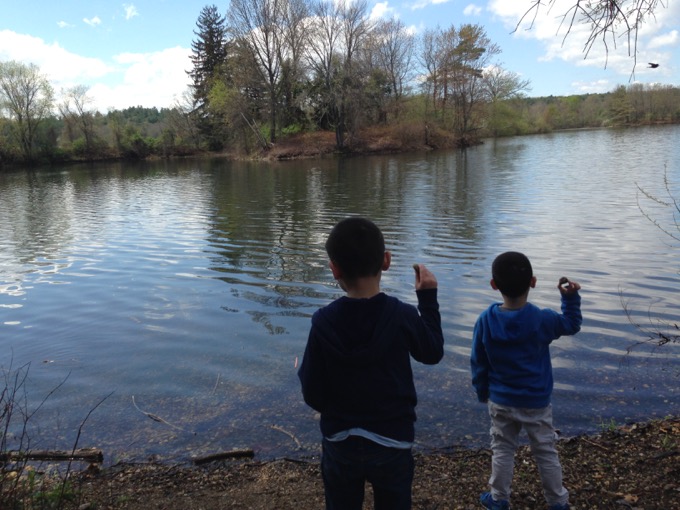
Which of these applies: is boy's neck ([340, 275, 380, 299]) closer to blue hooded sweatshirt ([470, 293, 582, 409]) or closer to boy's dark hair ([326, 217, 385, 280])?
boy's dark hair ([326, 217, 385, 280])

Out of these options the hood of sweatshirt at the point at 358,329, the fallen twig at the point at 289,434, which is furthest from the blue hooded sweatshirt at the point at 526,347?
the fallen twig at the point at 289,434

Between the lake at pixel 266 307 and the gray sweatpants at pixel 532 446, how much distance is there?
1240 mm

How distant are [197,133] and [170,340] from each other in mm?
65501

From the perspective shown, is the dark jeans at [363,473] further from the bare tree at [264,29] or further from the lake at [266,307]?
the bare tree at [264,29]

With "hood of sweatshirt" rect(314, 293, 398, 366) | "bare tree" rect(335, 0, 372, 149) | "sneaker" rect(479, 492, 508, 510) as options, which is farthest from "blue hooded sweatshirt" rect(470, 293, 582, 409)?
"bare tree" rect(335, 0, 372, 149)

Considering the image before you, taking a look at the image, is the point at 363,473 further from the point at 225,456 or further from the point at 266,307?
the point at 266,307

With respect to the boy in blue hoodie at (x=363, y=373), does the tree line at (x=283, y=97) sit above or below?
above

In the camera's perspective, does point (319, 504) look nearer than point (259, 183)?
Yes

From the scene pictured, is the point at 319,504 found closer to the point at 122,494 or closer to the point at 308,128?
the point at 122,494

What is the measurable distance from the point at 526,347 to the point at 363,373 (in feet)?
3.97

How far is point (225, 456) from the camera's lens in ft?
13.4

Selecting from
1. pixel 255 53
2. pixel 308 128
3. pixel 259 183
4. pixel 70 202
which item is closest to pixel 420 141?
pixel 308 128

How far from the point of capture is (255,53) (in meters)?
50.1

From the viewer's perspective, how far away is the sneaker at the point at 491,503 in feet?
9.54
